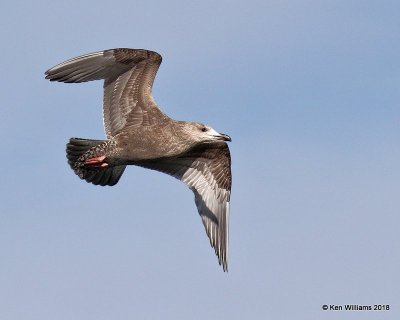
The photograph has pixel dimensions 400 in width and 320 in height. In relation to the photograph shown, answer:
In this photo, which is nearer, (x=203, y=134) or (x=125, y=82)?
(x=203, y=134)

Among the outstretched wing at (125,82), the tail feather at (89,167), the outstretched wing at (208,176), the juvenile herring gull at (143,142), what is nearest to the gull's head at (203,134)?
the juvenile herring gull at (143,142)

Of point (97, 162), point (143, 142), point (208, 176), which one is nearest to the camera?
point (143, 142)

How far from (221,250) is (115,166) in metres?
2.40

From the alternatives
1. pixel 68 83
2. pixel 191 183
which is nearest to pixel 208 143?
pixel 191 183

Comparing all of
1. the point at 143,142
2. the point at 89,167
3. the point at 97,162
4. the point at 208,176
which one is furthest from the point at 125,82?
the point at 208,176

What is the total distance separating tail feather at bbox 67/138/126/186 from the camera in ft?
78.2

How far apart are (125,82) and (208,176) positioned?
7.89ft

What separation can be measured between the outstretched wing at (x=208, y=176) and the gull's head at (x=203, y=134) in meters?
1.01

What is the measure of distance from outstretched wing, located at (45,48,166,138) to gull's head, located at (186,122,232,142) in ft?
1.98

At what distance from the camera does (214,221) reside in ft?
80.9

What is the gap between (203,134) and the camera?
23.6 m

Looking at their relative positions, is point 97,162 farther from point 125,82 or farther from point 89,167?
point 125,82

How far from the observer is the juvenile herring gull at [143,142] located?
23500 millimetres

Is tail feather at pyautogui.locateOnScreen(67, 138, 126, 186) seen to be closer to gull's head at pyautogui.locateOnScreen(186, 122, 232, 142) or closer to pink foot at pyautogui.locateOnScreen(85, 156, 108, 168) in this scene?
pink foot at pyautogui.locateOnScreen(85, 156, 108, 168)
